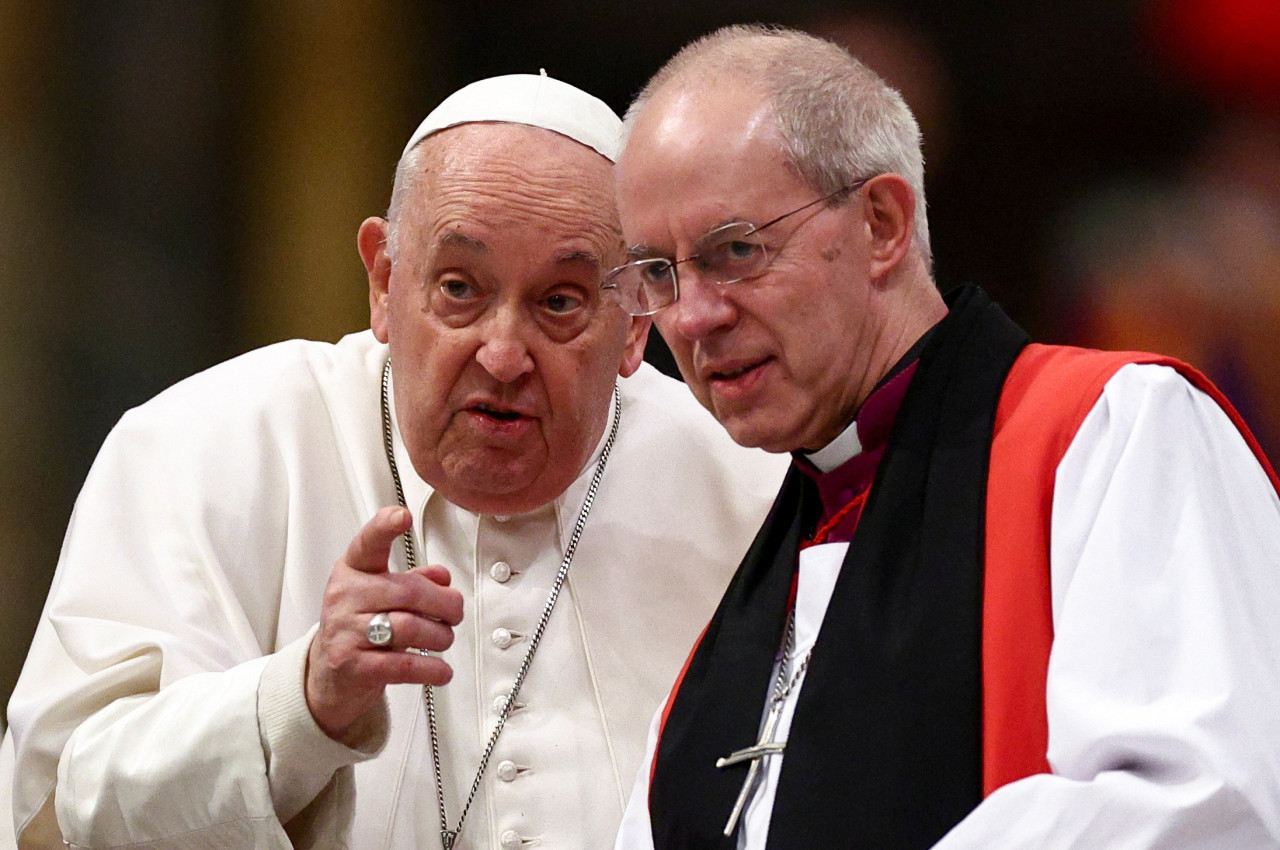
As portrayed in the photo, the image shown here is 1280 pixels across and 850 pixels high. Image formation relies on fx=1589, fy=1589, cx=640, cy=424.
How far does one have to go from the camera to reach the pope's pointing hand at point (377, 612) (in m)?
2.49

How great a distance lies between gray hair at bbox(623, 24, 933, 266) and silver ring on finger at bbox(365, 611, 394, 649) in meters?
0.87

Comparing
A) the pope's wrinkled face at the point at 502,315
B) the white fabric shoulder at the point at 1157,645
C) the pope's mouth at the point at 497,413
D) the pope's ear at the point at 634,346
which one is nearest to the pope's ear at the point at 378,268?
the pope's wrinkled face at the point at 502,315

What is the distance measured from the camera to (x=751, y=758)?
2.37 metres

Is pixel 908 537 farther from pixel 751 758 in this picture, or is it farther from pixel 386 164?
pixel 386 164

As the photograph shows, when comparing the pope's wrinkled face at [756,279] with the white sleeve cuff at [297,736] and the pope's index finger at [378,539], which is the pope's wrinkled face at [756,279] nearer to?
the pope's index finger at [378,539]

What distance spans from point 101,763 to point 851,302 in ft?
4.92

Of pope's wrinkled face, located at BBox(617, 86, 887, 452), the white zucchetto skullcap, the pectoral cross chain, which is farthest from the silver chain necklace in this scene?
pope's wrinkled face, located at BBox(617, 86, 887, 452)

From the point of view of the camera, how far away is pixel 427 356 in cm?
307

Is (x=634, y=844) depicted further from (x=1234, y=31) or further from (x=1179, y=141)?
(x=1234, y=31)

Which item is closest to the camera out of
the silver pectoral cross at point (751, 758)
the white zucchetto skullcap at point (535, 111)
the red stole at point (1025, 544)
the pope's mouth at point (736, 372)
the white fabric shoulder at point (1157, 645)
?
the white fabric shoulder at point (1157, 645)

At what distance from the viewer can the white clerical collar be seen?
2461mm

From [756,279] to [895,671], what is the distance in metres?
0.63

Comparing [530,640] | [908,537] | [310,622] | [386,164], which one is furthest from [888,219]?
[386,164]

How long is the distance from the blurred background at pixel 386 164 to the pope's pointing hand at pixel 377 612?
84.5 inches
